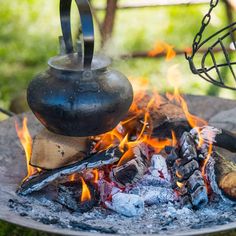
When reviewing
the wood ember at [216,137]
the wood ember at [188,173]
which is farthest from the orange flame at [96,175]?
the wood ember at [216,137]

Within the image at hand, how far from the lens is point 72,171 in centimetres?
261

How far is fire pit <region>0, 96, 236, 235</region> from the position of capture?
242cm

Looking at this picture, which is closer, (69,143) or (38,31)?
(69,143)

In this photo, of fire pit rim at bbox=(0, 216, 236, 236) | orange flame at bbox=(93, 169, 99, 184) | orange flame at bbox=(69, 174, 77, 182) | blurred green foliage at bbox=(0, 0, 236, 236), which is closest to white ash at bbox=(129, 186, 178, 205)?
orange flame at bbox=(93, 169, 99, 184)

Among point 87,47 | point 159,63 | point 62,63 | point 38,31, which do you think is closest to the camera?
point 87,47

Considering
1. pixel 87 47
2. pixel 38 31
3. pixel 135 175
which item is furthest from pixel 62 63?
pixel 38 31

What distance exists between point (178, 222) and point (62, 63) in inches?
37.9

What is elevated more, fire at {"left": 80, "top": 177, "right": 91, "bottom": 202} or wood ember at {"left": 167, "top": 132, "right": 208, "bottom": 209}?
fire at {"left": 80, "top": 177, "right": 91, "bottom": 202}

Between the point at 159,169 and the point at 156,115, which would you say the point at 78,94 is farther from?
the point at 156,115

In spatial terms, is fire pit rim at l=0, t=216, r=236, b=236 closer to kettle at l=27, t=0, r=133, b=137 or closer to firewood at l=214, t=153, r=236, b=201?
firewood at l=214, t=153, r=236, b=201

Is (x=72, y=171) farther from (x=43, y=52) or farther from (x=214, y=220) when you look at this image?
(x=43, y=52)

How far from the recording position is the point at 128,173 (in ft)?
8.71

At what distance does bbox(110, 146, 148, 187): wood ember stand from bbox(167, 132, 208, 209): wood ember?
201 mm

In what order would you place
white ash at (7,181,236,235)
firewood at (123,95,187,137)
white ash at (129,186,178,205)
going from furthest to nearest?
firewood at (123,95,187,137) → white ash at (129,186,178,205) → white ash at (7,181,236,235)
